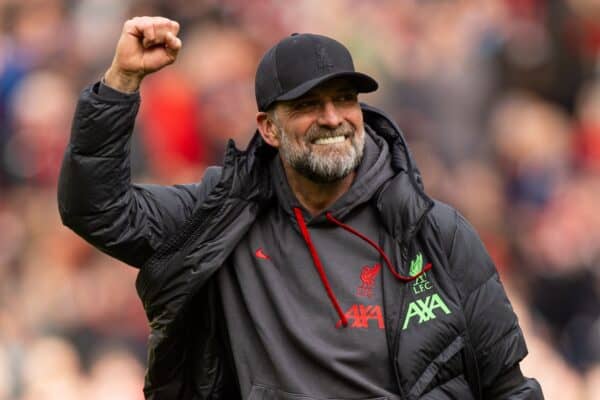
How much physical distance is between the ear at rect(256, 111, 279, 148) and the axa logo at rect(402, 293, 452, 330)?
614mm

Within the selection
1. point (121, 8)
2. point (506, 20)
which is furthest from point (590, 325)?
point (121, 8)

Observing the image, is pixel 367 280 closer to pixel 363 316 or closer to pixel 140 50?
pixel 363 316

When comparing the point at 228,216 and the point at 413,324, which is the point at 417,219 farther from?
the point at 228,216

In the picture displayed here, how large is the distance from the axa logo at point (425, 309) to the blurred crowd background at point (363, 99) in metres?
3.35

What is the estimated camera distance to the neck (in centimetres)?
372

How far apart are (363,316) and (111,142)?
0.80 meters

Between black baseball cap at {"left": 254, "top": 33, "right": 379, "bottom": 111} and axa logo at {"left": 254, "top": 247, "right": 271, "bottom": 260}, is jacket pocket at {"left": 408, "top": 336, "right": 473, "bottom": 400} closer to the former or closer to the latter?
axa logo at {"left": 254, "top": 247, "right": 271, "bottom": 260}

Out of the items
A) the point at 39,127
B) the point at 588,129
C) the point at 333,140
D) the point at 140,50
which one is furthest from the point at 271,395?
the point at 39,127

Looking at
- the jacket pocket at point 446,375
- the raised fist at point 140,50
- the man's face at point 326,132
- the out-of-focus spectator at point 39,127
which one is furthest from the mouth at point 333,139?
the out-of-focus spectator at point 39,127

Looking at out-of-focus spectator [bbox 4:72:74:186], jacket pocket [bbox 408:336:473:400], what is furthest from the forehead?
out-of-focus spectator [bbox 4:72:74:186]

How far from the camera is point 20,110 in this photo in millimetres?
7637

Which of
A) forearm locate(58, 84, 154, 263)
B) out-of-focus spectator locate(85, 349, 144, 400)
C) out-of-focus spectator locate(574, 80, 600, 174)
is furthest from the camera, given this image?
out-of-focus spectator locate(574, 80, 600, 174)

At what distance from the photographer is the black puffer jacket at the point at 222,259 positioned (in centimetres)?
346

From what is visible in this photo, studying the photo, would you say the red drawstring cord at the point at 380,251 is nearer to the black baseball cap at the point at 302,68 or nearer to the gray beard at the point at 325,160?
the gray beard at the point at 325,160
